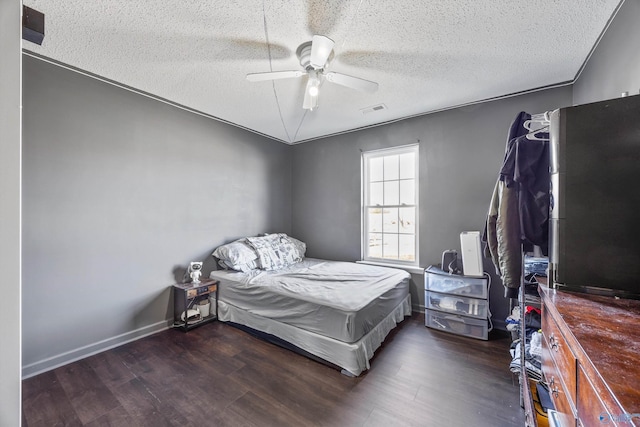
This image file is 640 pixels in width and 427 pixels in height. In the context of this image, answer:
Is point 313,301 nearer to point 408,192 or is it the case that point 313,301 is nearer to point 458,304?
point 458,304

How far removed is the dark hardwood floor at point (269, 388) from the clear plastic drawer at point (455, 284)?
19.2 inches

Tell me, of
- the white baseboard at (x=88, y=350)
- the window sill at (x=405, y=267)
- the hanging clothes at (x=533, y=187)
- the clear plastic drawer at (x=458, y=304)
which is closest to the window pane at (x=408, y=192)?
the window sill at (x=405, y=267)

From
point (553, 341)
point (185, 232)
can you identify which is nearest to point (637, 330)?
point (553, 341)

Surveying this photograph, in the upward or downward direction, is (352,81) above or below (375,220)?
above

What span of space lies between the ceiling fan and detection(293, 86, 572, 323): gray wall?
1556 mm

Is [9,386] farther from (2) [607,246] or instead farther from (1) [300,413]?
(2) [607,246]

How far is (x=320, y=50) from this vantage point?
1798mm

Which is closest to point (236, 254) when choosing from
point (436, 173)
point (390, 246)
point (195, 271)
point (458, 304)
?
point (195, 271)

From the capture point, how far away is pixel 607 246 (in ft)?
3.10

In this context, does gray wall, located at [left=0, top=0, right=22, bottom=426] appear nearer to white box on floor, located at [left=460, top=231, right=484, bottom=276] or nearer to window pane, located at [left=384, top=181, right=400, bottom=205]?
white box on floor, located at [left=460, top=231, right=484, bottom=276]

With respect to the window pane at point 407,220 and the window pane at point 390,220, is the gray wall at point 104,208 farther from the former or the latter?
the window pane at point 407,220

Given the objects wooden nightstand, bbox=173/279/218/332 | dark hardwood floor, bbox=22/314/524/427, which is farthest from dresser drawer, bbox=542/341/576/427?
wooden nightstand, bbox=173/279/218/332

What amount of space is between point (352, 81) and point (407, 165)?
183 cm

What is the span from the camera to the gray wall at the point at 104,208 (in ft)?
6.90
